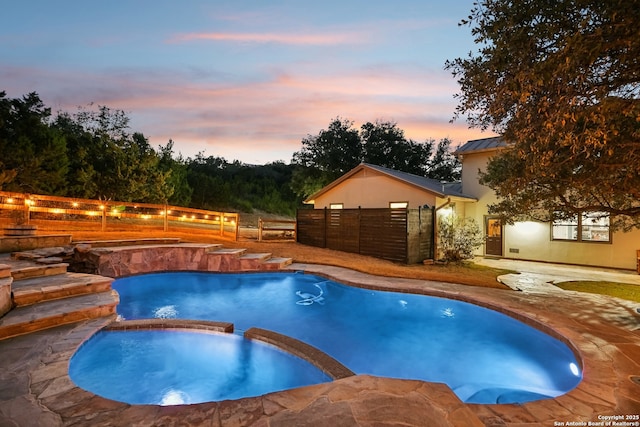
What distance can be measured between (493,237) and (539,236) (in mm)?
1717

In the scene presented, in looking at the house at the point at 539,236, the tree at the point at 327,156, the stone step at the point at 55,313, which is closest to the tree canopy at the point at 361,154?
the tree at the point at 327,156

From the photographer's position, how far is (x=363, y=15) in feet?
30.4

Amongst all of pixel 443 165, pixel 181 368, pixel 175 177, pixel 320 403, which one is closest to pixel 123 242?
pixel 181 368

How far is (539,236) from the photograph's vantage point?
42.4 feet

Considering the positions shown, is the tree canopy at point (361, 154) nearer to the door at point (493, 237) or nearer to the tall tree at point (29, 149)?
the door at point (493, 237)

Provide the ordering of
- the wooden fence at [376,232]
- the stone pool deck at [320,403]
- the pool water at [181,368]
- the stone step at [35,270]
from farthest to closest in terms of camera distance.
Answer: the wooden fence at [376,232], the stone step at [35,270], the pool water at [181,368], the stone pool deck at [320,403]

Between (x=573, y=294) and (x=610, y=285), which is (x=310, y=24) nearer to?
(x=573, y=294)

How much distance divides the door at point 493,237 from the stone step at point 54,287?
14.3 meters

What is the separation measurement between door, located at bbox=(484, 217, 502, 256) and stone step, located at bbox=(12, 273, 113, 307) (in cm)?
1432

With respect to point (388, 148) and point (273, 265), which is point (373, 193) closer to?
point (273, 265)

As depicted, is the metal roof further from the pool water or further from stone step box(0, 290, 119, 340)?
stone step box(0, 290, 119, 340)

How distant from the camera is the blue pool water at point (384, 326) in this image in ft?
15.4

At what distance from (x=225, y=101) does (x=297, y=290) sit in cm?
1139

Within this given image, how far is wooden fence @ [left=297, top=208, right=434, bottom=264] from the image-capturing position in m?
12.0
